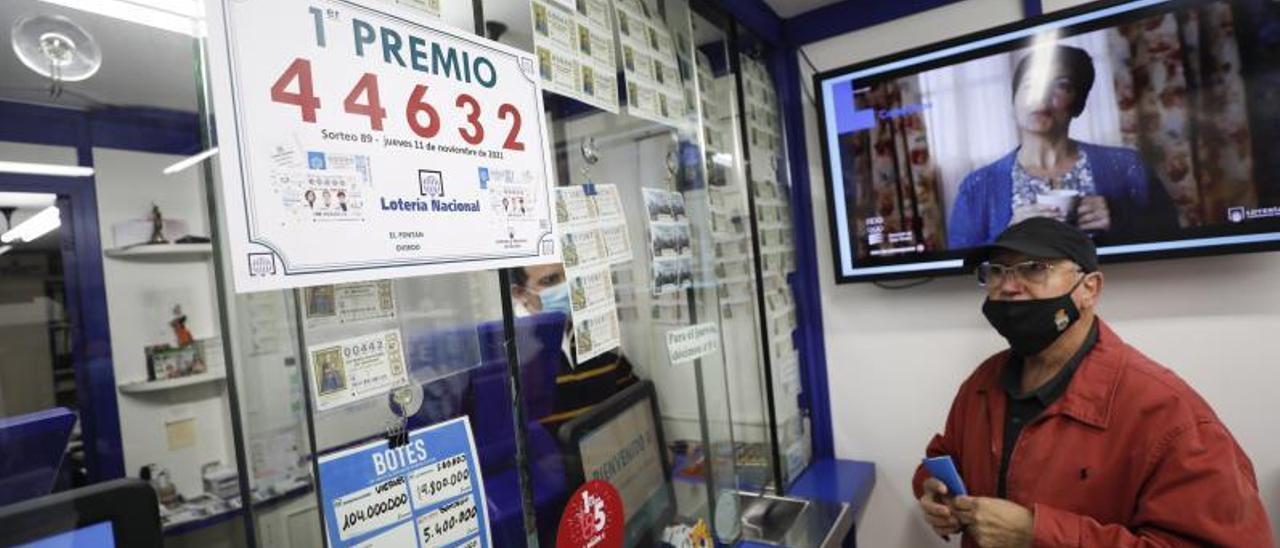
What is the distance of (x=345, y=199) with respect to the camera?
77 centimetres

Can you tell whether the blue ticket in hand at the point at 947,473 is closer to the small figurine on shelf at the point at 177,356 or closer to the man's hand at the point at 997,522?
the man's hand at the point at 997,522

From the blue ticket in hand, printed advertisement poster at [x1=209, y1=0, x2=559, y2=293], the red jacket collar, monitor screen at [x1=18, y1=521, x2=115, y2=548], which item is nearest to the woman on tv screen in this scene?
the red jacket collar

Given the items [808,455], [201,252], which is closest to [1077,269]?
[808,455]

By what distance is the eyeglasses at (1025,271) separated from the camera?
4.61 ft

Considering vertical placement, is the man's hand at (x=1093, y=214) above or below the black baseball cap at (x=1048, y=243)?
above

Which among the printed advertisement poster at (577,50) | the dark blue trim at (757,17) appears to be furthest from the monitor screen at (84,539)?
the dark blue trim at (757,17)

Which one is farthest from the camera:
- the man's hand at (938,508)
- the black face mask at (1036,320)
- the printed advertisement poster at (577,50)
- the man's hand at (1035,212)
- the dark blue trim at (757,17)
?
the dark blue trim at (757,17)

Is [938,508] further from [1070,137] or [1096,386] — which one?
[1070,137]

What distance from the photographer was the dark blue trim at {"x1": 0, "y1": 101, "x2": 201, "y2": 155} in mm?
622

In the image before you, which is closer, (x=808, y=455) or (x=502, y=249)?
(x=502, y=249)

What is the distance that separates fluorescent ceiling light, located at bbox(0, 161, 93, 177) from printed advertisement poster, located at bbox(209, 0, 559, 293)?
184 millimetres

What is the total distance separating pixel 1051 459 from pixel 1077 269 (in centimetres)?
44

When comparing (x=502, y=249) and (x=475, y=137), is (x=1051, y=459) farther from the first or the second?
(x=475, y=137)

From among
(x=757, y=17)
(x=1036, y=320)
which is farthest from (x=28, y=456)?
(x=757, y=17)
